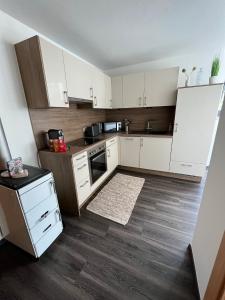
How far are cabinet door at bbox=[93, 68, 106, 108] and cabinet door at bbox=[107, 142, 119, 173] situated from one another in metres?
0.91

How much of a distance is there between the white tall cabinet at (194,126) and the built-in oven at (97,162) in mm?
1433

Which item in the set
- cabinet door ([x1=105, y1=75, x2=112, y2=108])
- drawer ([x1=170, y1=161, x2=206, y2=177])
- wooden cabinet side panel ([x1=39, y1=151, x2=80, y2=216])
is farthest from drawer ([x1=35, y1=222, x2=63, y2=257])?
cabinet door ([x1=105, y1=75, x2=112, y2=108])

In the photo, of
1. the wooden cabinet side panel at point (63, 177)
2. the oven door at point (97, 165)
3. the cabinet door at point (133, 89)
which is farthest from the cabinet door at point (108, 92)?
the wooden cabinet side panel at point (63, 177)

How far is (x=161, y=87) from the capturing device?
269 cm

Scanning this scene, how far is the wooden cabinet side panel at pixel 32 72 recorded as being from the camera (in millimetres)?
1429

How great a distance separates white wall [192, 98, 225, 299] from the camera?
2.83 feet

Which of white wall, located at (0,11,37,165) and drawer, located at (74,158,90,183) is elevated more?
white wall, located at (0,11,37,165)

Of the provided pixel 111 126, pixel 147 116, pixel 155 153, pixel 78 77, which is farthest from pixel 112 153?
pixel 78 77

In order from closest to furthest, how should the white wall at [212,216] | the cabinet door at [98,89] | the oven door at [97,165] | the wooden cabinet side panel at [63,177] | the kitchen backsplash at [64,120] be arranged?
1. the white wall at [212,216]
2. the wooden cabinet side panel at [63,177]
3. the kitchen backsplash at [64,120]
4. the oven door at [97,165]
5. the cabinet door at [98,89]

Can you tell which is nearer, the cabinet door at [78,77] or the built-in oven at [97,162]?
the cabinet door at [78,77]

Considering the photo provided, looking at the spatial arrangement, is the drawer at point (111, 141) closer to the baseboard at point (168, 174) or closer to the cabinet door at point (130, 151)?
the cabinet door at point (130, 151)

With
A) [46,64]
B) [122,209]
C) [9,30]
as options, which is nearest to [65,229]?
[122,209]

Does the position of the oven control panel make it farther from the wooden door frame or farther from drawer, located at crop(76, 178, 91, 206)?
the wooden door frame

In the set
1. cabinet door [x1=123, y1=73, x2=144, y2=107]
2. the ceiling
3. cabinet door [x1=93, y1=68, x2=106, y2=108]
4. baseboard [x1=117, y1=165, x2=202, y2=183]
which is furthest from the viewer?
cabinet door [x1=123, y1=73, x2=144, y2=107]
